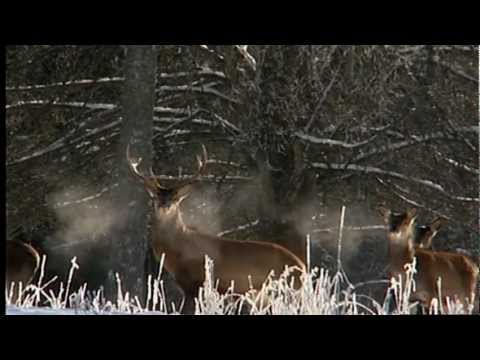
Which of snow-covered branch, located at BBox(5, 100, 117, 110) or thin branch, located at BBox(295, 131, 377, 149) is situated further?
snow-covered branch, located at BBox(5, 100, 117, 110)

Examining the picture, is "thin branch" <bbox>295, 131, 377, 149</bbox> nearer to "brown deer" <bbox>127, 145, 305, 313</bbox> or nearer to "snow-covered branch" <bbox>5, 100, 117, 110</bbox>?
"snow-covered branch" <bbox>5, 100, 117, 110</bbox>

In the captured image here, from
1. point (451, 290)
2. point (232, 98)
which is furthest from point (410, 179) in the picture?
point (451, 290)

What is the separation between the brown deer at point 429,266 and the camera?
14578 millimetres

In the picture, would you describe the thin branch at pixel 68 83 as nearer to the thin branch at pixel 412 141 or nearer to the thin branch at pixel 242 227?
the thin branch at pixel 242 227

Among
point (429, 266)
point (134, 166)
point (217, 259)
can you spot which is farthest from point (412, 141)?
point (217, 259)

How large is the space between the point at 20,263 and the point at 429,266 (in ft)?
21.4

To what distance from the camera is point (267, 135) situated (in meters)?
18.5

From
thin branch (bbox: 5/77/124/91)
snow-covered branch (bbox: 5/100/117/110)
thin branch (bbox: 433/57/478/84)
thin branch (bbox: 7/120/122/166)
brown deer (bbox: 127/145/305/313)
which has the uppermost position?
thin branch (bbox: 433/57/478/84)

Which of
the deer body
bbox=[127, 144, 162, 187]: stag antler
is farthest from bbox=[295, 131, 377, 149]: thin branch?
bbox=[127, 144, 162, 187]: stag antler

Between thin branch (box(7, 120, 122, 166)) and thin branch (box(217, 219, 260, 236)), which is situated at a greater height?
thin branch (box(7, 120, 122, 166))

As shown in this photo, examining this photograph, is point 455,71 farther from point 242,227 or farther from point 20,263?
point 20,263

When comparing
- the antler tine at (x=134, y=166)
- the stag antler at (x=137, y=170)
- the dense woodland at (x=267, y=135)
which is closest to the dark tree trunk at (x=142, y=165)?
the stag antler at (x=137, y=170)

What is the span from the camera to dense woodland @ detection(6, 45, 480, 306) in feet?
60.1

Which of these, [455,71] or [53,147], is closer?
[455,71]
